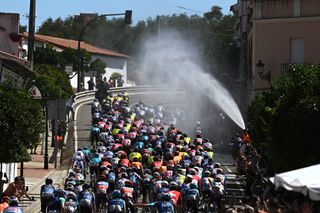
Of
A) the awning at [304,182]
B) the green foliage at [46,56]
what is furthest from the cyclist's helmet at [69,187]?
the green foliage at [46,56]

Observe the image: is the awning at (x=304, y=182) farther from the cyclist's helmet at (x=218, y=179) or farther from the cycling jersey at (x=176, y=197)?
the cyclist's helmet at (x=218, y=179)

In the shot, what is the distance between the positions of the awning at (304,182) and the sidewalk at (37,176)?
1359 cm

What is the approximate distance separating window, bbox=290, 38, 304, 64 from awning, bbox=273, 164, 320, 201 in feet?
106

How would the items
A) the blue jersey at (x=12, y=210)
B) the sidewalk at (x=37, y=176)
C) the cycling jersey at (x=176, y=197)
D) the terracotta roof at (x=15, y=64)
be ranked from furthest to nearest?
the terracotta roof at (x=15, y=64) → the sidewalk at (x=37, y=176) → the cycling jersey at (x=176, y=197) → the blue jersey at (x=12, y=210)

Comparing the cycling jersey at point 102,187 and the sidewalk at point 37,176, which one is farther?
the sidewalk at point 37,176

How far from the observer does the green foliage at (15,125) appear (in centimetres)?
2817

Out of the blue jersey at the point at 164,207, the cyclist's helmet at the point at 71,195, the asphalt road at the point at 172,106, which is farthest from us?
the asphalt road at the point at 172,106

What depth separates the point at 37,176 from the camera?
3841 cm

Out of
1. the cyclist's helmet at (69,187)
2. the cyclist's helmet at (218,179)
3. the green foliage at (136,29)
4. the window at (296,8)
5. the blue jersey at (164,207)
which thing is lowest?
the blue jersey at (164,207)

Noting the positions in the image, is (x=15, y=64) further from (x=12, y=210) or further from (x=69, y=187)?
(x=12, y=210)

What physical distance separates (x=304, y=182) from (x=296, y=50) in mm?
33787

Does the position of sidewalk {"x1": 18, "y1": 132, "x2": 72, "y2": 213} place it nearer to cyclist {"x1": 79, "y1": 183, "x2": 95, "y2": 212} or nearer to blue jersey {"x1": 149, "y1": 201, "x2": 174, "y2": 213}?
cyclist {"x1": 79, "y1": 183, "x2": 95, "y2": 212}

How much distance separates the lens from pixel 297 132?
2477 centimetres

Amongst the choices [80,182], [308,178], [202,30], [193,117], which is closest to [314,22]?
[193,117]
